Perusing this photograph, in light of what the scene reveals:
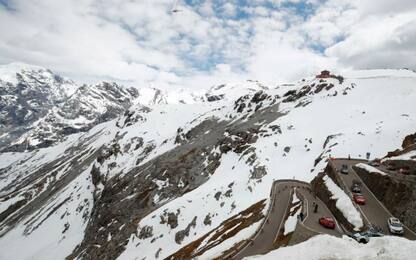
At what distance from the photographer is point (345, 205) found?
38.0 metres

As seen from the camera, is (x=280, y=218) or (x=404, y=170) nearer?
(x=404, y=170)

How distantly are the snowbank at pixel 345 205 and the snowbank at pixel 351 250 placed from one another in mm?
11097

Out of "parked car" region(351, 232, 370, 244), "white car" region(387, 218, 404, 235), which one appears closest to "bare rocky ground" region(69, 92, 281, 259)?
"white car" region(387, 218, 404, 235)

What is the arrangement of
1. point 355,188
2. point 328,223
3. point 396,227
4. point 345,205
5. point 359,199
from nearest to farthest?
point 396,227 → point 328,223 → point 359,199 → point 345,205 → point 355,188

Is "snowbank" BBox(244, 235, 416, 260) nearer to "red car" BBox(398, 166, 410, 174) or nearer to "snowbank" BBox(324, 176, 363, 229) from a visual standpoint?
"snowbank" BBox(324, 176, 363, 229)

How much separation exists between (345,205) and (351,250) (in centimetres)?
1705

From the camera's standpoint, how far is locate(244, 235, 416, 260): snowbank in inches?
817

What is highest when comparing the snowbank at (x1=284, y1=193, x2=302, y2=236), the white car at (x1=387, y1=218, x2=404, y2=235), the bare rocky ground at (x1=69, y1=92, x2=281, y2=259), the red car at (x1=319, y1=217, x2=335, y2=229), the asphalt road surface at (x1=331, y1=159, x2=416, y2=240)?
the white car at (x1=387, y1=218, x2=404, y2=235)

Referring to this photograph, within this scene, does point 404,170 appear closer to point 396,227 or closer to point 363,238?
point 396,227

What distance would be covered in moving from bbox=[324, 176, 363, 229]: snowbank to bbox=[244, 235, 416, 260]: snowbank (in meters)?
11.1

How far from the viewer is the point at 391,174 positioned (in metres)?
38.3

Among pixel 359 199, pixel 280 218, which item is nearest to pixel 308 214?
pixel 280 218

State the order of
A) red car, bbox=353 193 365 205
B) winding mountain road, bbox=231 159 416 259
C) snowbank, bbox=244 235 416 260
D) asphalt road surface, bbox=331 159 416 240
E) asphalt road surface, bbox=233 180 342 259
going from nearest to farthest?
snowbank, bbox=244 235 416 260, asphalt road surface, bbox=331 159 416 240, winding mountain road, bbox=231 159 416 259, asphalt road surface, bbox=233 180 342 259, red car, bbox=353 193 365 205

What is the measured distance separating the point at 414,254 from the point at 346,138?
5594cm
